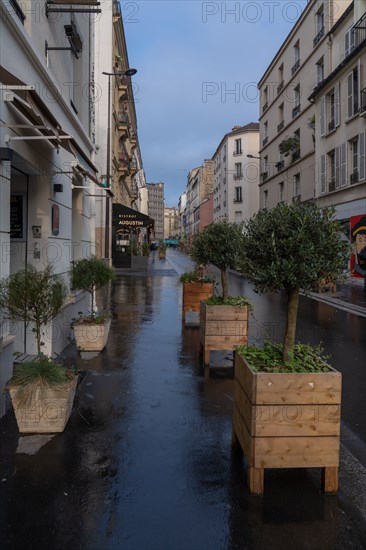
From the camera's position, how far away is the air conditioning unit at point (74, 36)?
8.86 m

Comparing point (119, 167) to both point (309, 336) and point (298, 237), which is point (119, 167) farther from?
point (298, 237)

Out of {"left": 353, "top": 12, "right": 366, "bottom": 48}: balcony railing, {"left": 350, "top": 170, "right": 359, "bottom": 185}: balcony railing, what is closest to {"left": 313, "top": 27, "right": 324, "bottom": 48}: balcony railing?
{"left": 353, "top": 12, "right": 366, "bottom": 48}: balcony railing

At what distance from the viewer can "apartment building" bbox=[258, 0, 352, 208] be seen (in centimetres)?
2631

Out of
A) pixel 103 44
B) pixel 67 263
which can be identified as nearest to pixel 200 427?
pixel 67 263

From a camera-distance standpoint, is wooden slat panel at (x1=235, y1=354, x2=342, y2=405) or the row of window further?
the row of window

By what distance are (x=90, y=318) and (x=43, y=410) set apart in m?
3.42

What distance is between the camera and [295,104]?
102 ft

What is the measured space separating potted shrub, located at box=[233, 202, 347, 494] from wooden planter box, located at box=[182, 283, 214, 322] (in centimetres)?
626

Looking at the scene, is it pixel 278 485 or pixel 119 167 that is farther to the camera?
pixel 119 167

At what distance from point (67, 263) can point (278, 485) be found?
5.90 m

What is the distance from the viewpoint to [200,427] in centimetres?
438

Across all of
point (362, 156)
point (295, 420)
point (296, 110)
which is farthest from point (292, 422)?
point (296, 110)

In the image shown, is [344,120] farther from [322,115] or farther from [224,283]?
[224,283]

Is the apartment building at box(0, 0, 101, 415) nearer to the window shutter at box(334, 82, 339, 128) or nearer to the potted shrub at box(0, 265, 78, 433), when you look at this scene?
the potted shrub at box(0, 265, 78, 433)
